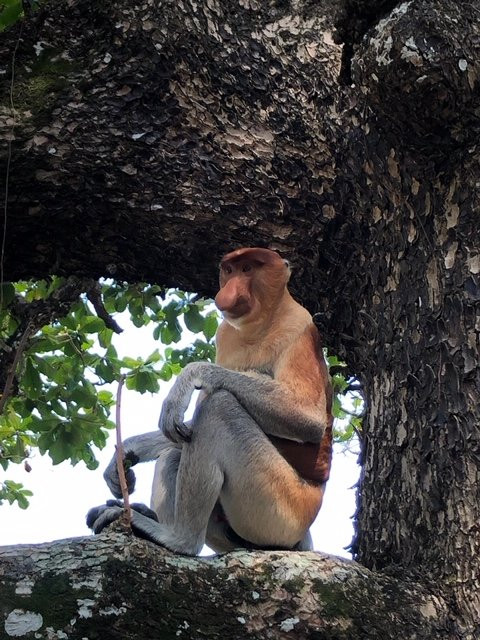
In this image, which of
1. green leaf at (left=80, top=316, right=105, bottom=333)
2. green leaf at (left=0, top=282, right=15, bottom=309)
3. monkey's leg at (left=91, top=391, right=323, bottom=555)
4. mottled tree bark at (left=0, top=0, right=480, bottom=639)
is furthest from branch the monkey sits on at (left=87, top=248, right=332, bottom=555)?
green leaf at (left=80, top=316, right=105, bottom=333)

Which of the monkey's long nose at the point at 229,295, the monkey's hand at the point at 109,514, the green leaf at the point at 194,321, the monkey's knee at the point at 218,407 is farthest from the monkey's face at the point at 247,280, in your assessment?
the green leaf at the point at 194,321

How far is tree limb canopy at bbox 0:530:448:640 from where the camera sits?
2.37 meters

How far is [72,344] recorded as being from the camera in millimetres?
5559

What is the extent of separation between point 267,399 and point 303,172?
900 mm

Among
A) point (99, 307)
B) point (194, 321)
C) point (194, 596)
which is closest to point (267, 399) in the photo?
point (194, 596)

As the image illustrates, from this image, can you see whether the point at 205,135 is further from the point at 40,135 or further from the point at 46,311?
the point at 46,311

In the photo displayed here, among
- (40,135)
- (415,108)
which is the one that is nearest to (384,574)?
(415,108)

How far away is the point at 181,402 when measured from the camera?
3324 millimetres

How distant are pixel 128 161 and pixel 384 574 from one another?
1.78 meters

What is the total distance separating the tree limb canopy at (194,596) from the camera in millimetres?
2365

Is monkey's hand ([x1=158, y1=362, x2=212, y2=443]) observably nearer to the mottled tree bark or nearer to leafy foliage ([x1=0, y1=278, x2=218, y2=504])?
the mottled tree bark

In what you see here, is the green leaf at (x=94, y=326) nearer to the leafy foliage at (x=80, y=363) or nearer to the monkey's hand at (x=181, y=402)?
the leafy foliage at (x=80, y=363)

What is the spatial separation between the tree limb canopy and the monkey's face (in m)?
1.27

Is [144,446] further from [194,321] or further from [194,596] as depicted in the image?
[194,321]
